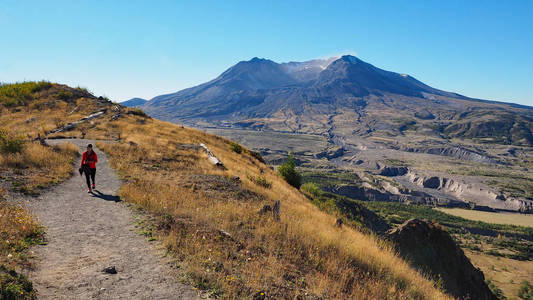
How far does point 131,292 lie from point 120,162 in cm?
1349

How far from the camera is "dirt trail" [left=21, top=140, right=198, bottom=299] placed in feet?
14.8

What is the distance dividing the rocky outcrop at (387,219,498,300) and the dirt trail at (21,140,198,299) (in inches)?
432

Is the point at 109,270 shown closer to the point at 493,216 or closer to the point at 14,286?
the point at 14,286

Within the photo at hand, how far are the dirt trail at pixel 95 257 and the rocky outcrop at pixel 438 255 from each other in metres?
11.0

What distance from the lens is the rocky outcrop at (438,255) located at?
Result: 1236cm

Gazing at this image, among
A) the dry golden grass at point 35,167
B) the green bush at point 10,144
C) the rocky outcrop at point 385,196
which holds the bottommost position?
the rocky outcrop at point 385,196

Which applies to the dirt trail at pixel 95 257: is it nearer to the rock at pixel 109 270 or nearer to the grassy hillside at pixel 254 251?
the rock at pixel 109 270

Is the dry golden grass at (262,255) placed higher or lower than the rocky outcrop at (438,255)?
higher

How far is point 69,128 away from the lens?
25.1m

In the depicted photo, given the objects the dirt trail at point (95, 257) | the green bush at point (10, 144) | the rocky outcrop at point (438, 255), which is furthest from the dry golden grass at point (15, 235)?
the rocky outcrop at point (438, 255)

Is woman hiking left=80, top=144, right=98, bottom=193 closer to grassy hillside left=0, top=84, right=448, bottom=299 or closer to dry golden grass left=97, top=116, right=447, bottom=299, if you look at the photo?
grassy hillside left=0, top=84, right=448, bottom=299

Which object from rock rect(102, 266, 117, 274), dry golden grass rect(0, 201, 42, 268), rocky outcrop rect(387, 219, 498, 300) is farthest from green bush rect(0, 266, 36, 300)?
rocky outcrop rect(387, 219, 498, 300)

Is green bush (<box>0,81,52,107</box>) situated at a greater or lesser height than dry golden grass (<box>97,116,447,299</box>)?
greater

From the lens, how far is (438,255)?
1305cm
